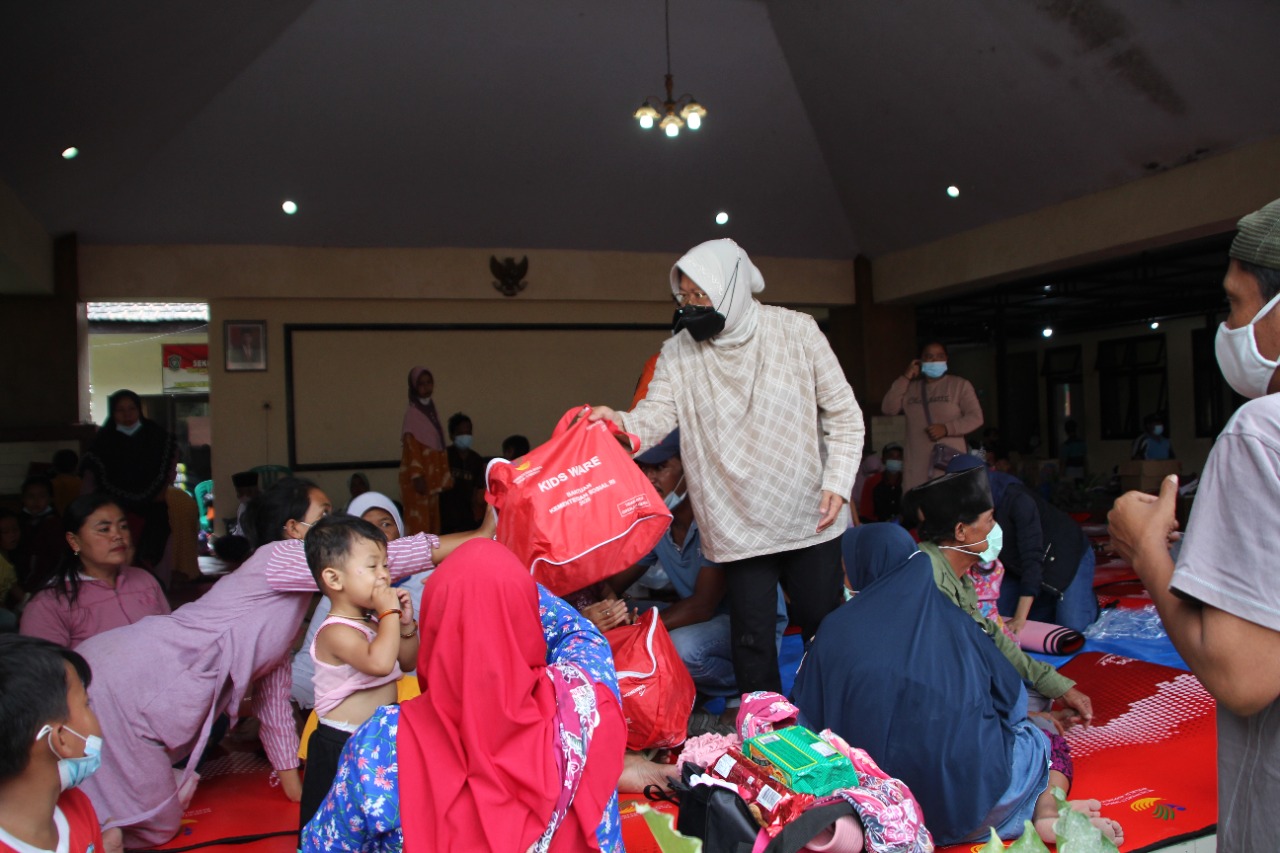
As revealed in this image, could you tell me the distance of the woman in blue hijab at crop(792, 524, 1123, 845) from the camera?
6.61ft

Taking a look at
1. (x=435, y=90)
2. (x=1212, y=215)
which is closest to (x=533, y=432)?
(x=435, y=90)

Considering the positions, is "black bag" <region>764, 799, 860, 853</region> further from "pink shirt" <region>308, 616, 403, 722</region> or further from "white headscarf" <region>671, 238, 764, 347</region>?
"white headscarf" <region>671, 238, 764, 347</region>

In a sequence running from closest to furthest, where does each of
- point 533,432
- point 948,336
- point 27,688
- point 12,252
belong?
1. point 27,688
2. point 12,252
3. point 533,432
4. point 948,336

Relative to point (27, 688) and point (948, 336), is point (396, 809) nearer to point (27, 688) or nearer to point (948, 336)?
point (27, 688)

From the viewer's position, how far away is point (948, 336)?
16844 millimetres

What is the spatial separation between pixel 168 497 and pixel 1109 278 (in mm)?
10174

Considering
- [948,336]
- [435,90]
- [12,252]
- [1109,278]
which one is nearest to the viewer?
[12,252]

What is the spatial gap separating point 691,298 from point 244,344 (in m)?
6.72

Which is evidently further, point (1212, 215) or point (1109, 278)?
point (1109, 278)

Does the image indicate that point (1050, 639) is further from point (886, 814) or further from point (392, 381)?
point (392, 381)

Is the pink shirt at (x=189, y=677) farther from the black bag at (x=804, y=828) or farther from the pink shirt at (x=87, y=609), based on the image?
the black bag at (x=804, y=828)

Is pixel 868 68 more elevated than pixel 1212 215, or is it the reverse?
pixel 868 68

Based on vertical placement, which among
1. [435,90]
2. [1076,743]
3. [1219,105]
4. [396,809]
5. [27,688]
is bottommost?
[1076,743]

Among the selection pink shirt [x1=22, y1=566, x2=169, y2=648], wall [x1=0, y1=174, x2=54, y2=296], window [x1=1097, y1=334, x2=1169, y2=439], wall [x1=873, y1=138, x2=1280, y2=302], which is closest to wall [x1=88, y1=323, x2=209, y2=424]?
wall [x1=0, y1=174, x2=54, y2=296]
